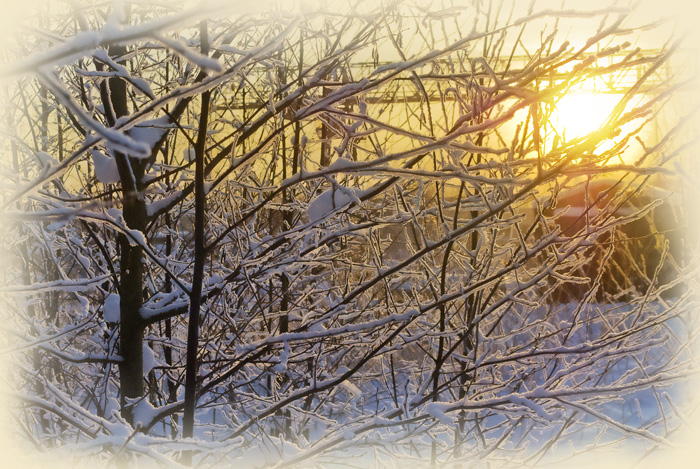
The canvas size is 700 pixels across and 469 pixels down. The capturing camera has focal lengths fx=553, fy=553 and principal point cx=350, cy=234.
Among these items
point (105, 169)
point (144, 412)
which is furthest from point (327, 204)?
point (144, 412)

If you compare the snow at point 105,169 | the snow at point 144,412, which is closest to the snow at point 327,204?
the snow at point 105,169

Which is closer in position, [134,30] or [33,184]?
[134,30]

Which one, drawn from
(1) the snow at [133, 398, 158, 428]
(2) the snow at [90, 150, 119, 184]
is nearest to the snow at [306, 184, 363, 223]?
(2) the snow at [90, 150, 119, 184]

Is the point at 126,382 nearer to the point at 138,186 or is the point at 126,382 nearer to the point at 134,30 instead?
the point at 138,186

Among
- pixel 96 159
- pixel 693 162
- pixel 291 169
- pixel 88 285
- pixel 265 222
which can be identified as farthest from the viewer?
pixel 291 169

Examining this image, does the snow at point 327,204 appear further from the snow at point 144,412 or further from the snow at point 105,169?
the snow at point 144,412

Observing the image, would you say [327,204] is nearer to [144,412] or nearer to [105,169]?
[105,169]

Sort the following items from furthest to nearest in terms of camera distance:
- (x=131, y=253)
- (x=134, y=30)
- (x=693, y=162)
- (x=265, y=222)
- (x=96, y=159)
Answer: (x=265, y=222), (x=693, y=162), (x=131, y=253), (x=96, y=159), (x=134, y=30)

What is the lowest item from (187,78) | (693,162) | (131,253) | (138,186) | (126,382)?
(126,382)

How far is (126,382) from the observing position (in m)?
2.87

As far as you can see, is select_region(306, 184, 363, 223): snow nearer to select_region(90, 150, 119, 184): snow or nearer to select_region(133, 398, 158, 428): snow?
select_region(90, 150, 119, 184): snow

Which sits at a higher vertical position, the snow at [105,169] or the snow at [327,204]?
the snow at [105,169]

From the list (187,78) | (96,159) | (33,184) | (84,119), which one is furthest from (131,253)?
(84,119)

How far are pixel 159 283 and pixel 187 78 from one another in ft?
7.93
